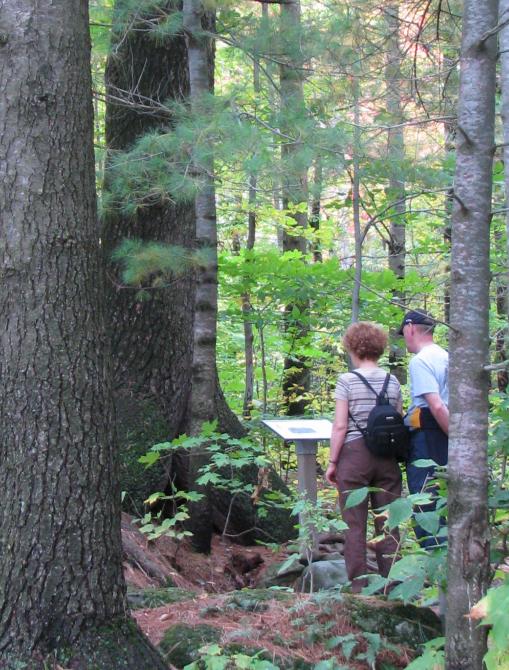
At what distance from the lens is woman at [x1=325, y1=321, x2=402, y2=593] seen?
4.45 metres

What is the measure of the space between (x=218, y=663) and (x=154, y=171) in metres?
3.80

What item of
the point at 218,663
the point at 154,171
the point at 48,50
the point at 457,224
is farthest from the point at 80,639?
the point at 154,171

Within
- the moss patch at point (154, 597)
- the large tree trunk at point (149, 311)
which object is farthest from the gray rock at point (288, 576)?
the large tree trunk at point (149, 311)

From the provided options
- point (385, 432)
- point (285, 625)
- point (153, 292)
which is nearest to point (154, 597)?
point (285, 625)

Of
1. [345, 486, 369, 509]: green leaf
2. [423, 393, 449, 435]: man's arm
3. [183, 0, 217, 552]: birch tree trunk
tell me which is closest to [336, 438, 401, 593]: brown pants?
[423, 393, 449, 435]: man's arm

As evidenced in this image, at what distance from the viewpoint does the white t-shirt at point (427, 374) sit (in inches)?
178

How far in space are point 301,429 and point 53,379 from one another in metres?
2.31

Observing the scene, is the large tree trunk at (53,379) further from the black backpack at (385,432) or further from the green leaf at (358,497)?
the black backpack at (385,432)

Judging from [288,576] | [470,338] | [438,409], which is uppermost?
[470,338]

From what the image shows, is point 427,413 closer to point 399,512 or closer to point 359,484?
point 359,484

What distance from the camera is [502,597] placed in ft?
6.63

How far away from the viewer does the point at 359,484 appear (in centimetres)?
450

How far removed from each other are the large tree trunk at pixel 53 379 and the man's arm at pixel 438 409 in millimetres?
2080

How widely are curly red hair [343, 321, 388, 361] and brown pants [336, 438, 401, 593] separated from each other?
1.86 ft
